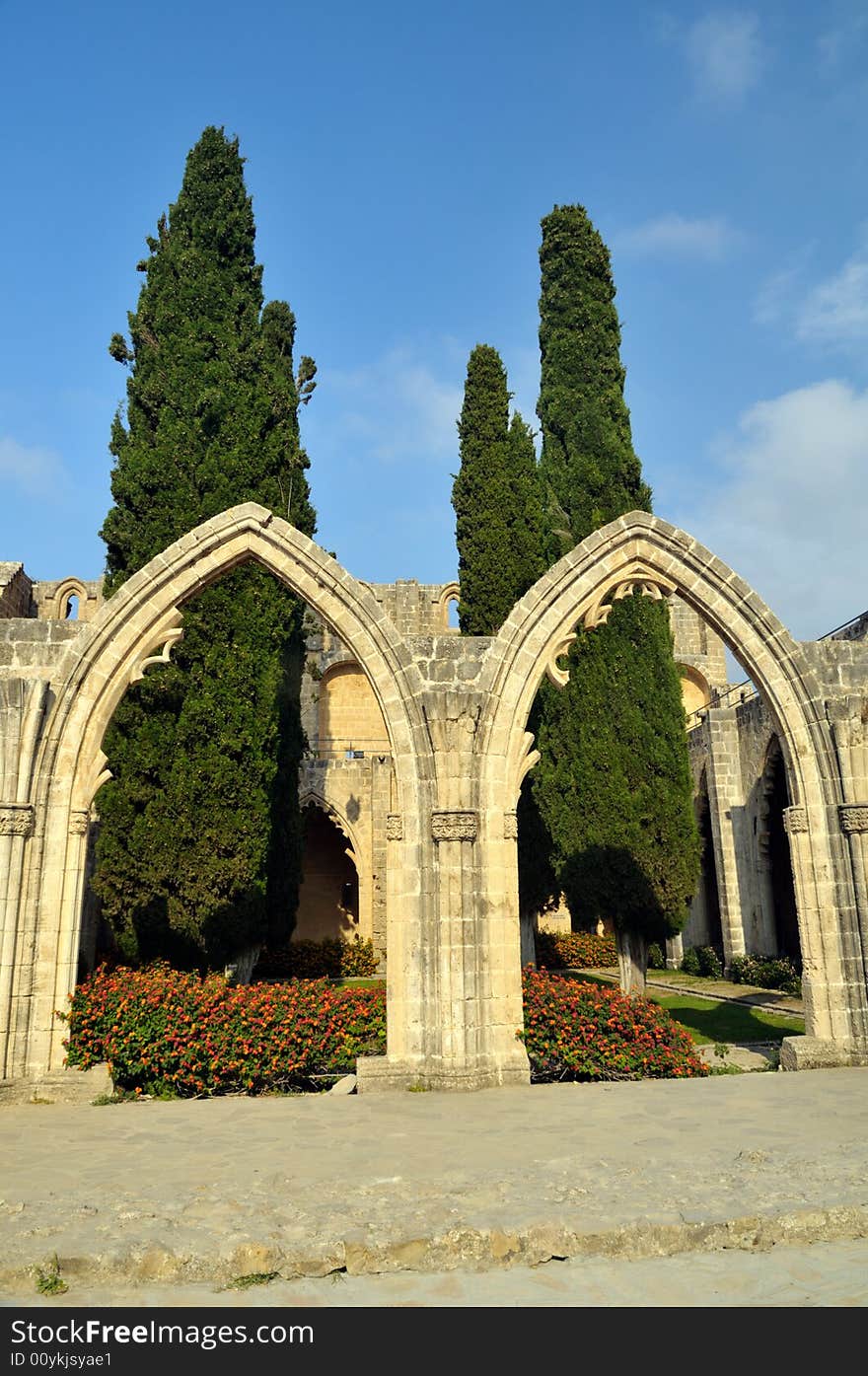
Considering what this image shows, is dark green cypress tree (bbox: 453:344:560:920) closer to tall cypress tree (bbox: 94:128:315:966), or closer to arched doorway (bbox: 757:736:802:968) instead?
tall cypress tree (bbox: 94:128:315:966)

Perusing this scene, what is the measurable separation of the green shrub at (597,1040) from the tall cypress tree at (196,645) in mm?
4218

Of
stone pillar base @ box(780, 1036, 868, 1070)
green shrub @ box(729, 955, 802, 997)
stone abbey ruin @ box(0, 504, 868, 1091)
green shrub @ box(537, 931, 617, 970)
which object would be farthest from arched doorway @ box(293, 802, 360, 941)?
stone pillar base @ box(780, 1036, 868, 1070)

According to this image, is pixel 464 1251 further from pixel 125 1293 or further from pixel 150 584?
pixel 150 584

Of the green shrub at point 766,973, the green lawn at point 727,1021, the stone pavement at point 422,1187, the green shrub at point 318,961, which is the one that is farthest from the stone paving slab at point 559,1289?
the green shrub at point 318,961

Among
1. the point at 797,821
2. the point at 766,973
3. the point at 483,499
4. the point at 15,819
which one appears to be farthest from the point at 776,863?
the point at 15,819

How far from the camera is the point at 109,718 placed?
7.91m

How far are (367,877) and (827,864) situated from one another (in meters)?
14.7

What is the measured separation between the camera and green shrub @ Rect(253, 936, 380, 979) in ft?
59.9

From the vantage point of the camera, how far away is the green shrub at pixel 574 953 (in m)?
21.7

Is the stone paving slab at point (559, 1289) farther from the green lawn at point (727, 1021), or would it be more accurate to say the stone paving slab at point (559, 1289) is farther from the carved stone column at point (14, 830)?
the green lawn at point (727, 1021)

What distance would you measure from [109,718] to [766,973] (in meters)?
13.6

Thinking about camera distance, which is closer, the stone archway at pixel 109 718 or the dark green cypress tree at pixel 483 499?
the stone archway at pixel 109 718
